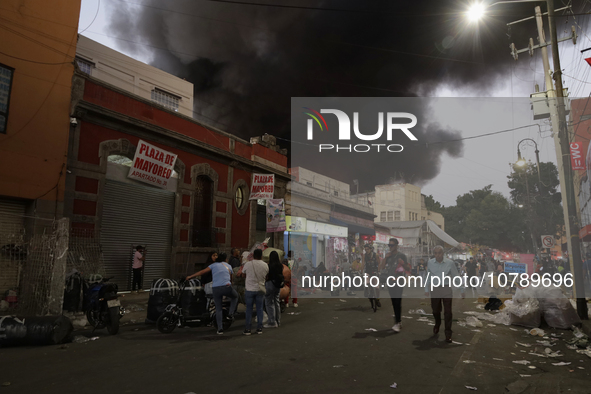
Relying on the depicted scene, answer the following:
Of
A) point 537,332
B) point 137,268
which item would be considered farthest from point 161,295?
point 537,332

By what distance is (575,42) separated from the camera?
50.1 ft

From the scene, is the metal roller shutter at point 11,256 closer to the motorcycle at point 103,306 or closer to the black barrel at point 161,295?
the motorcycle at point 103,306

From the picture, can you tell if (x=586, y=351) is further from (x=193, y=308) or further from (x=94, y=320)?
(x=94, y=320)

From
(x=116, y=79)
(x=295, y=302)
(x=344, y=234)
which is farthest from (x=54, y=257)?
(x=344, y=234)

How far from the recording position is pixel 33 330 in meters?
6.98

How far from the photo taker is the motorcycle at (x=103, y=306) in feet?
26.2

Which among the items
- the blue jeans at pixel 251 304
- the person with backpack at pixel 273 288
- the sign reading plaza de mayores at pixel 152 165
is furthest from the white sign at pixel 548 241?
the sign reading plaza de mayores at pixel 152 165

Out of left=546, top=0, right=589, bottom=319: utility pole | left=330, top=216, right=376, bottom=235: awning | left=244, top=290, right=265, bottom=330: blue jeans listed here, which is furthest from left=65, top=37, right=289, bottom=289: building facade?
left=546, top=0, right=589, bottom=319: utility pole

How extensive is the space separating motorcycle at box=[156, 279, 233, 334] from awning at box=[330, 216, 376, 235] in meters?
23.9

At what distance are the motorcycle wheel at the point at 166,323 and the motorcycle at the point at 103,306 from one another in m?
0.88

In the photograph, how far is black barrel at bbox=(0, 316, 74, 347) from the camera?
271 inches

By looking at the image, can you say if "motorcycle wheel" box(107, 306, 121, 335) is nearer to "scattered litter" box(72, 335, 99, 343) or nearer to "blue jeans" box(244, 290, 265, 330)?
"scattered litter" box(72, 335, 99, 343)

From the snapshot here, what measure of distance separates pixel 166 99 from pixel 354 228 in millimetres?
19079

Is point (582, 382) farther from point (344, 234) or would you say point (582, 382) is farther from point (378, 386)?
point (344, 234)
